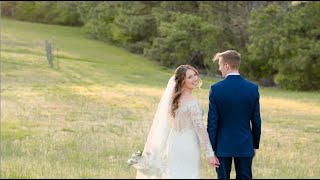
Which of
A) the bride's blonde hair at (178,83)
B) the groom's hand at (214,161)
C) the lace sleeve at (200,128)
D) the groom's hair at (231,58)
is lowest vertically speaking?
the groom's hand at (214,161)

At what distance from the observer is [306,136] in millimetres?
14766

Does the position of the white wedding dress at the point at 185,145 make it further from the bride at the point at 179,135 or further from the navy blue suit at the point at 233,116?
the navy blue suit at the point at 233,116

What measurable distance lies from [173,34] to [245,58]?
16.3ft

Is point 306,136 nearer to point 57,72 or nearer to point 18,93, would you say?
point 18,93

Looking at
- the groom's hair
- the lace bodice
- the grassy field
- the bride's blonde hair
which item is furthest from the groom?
the grassy field

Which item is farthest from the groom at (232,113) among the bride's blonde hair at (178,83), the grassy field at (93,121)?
the grassy field at (93,121)

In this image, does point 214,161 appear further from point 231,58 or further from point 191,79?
point 231,58

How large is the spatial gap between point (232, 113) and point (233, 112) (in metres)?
0.02

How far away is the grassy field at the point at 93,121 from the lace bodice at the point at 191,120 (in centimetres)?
103

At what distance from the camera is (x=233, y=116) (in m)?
6.61

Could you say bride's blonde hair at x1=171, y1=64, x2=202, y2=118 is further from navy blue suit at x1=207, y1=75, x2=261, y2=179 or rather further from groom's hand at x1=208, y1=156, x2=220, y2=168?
groom's hand at x1=208, y1=156, x2=220, y2=168

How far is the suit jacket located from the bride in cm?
23

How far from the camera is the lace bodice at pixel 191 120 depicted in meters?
6.78

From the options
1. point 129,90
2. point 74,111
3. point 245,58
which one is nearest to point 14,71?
point 129,90
